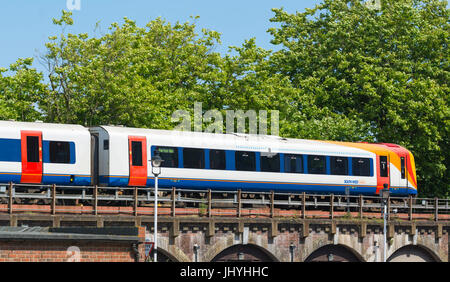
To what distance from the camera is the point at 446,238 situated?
4403cm

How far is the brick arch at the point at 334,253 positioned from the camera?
38250mm

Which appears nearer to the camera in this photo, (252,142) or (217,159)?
(217,159)

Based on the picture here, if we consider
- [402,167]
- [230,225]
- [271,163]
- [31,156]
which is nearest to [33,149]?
[31,156]

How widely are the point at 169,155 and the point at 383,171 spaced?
13845 millimetres

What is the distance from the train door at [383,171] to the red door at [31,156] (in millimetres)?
19307

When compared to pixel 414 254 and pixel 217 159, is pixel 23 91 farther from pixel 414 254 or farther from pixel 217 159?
pixel 414 254

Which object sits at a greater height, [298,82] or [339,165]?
[298,82]

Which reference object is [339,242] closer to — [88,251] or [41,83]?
[88,251]

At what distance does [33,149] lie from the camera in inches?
1334

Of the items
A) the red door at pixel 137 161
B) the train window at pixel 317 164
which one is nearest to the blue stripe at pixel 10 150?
the red door at pixel 137 161

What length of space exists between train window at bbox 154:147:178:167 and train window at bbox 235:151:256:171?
11.4 feet

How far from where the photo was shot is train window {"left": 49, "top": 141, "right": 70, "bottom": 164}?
1356 inches

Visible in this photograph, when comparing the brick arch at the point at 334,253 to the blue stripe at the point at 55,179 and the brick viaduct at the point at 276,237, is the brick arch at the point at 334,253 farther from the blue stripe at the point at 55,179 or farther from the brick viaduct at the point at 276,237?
the blue stripe at the point at 55,179
